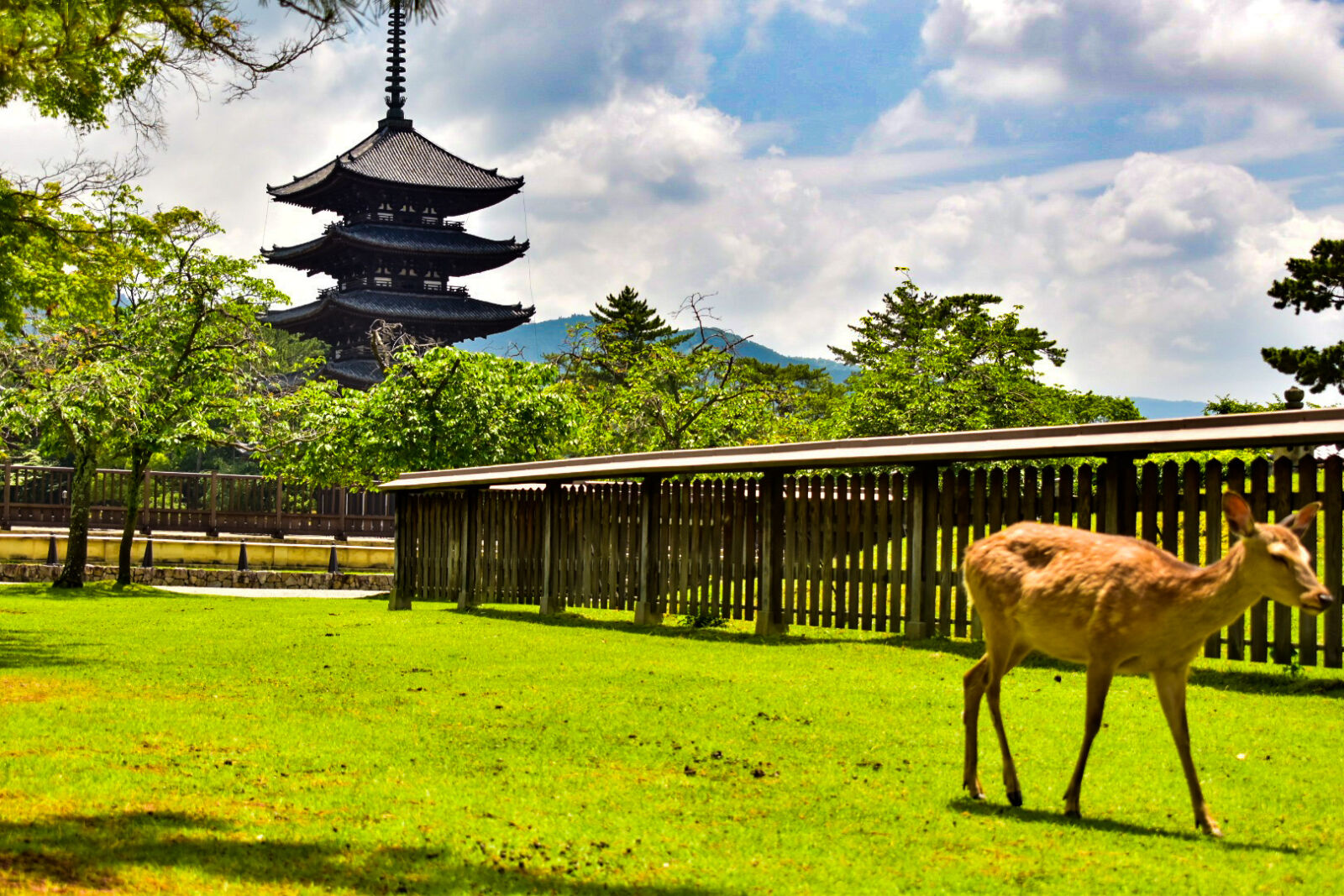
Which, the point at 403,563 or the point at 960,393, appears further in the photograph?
the point at 960,393

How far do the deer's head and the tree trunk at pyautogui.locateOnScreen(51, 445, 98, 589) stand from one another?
1004 inches

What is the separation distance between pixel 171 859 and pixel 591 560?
1184 centimetres

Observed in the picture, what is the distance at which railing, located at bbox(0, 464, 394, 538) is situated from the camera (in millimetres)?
36344

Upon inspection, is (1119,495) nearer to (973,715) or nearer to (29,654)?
(973,715)

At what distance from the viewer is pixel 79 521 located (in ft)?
88.2

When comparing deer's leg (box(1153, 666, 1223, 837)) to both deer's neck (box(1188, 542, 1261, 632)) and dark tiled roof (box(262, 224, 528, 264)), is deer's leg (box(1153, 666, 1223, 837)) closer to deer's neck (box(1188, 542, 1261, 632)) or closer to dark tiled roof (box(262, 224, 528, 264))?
deer's neck (box(1188, 542, 1261, 632))

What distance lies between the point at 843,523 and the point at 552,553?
540 cm

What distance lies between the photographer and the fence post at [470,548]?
63.1 ft

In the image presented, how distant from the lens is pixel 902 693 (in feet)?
31.8

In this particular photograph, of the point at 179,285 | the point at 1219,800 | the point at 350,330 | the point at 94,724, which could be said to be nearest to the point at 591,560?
the point at 94,724

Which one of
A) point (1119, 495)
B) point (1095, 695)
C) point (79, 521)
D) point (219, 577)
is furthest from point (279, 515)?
point (1095, 695)

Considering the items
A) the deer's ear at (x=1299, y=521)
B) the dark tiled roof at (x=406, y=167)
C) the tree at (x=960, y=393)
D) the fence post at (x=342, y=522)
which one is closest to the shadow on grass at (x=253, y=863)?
the deer's ear at (x=1299, y=521)

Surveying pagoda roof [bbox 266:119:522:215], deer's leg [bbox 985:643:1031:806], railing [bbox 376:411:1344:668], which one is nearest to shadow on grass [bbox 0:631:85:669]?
railing [bbox 376:411:1344:668]

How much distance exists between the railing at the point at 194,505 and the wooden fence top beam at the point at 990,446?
23.3 meters
